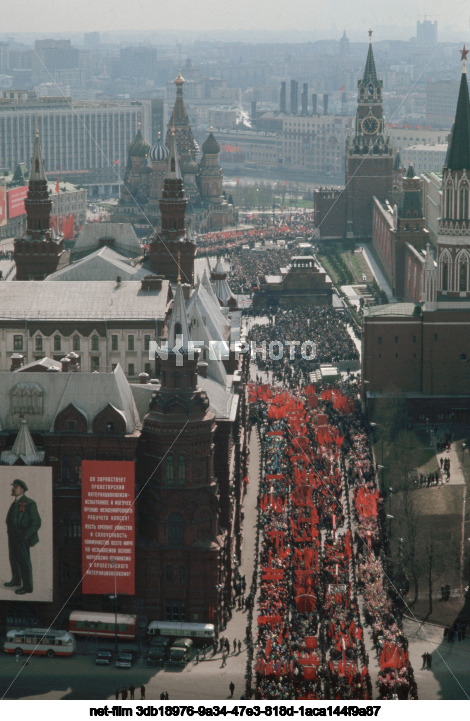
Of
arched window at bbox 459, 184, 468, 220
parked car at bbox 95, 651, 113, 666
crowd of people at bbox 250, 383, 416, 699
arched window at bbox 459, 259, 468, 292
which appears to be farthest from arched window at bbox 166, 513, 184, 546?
arched window at bbox 459, 184, 468, 220

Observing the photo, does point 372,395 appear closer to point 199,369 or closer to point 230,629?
point 199,369

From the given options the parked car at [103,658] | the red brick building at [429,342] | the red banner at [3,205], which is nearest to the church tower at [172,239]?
the red brick building at [429,342]

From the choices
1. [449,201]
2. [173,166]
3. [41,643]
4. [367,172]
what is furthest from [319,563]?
[367,172]

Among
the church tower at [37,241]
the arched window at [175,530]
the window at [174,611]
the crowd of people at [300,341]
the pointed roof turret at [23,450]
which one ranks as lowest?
the window at [174,611]

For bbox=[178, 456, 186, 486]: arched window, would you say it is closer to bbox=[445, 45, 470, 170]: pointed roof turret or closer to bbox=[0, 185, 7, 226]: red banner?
bbox=[445, 45, 470, 170]: pointed roof turret

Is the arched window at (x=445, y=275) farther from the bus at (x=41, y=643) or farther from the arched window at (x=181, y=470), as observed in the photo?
the bus at (x=41, y=643)
